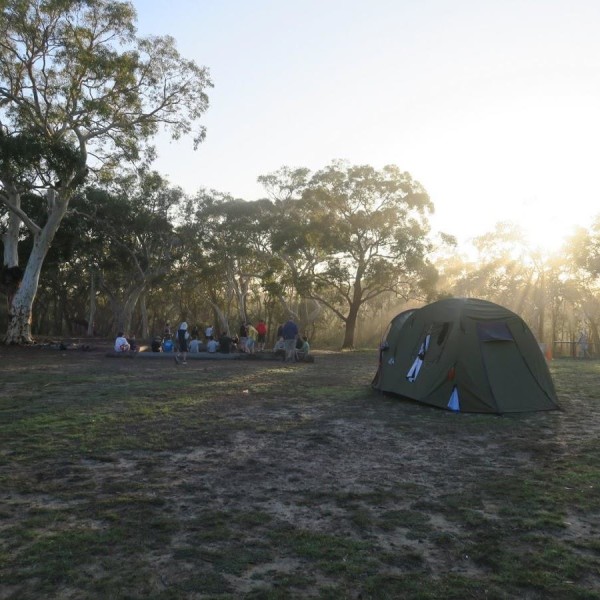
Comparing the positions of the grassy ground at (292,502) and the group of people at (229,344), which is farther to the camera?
the group of people at (229,344)

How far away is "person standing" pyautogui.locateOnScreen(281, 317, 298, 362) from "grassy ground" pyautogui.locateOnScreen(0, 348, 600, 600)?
10290 millimetres

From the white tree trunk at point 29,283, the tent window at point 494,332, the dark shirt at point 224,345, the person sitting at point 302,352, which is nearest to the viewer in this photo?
the tent window at point 494,332

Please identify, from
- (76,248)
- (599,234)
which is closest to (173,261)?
(76,248)

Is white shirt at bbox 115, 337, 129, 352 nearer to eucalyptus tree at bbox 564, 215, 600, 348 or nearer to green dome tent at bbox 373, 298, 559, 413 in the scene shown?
green dome tent at bbox 373, 298, 559, 413

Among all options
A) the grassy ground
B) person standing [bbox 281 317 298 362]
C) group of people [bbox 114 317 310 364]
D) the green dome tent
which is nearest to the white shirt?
group of people [bbox 114 317 310 364]

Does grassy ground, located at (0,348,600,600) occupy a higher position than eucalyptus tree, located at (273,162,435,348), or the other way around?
eucalyptus tree, located at (273,162,435,348)

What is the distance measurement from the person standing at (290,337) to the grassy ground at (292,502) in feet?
33.8

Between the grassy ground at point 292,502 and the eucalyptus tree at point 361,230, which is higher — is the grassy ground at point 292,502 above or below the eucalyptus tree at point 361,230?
below

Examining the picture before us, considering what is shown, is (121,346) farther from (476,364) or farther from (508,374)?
(508,374)

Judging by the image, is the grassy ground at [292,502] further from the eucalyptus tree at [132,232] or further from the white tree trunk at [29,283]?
the eucalyptus tree at [132,232]

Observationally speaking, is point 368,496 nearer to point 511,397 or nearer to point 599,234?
point 511,397

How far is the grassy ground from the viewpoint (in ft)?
11.3

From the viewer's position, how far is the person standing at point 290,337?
20.0 m

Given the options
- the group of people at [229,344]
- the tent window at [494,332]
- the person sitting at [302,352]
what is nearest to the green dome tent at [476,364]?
the tent window at [494,332]
